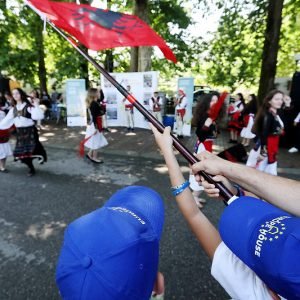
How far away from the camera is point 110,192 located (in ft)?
17.0

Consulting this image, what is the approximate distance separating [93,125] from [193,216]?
5.91m

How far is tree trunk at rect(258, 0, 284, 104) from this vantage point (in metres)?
10.3

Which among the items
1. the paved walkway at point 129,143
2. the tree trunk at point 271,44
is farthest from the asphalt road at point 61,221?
the tree trunk at point 271,44

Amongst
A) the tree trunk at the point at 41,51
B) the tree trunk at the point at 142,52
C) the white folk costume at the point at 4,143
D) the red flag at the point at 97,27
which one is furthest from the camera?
the tree trunk at the point at 41,51

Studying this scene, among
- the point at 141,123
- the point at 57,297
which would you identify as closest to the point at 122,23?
the point at 57,297

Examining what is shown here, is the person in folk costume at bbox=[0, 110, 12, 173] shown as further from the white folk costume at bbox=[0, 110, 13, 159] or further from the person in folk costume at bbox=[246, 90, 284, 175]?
the person in folk costume at bbox=[246, 90, 284, 175]

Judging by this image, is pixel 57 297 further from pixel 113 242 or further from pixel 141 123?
pixel 141 123

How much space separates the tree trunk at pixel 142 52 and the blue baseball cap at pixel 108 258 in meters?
10.4

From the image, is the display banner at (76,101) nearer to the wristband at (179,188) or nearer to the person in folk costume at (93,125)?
the person in folk costume at (93,125)

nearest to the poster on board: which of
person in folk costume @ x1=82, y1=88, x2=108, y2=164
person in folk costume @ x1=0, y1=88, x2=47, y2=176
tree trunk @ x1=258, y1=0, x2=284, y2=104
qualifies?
tree trunk @ x1=258, y1=0, x2=284, y2=104

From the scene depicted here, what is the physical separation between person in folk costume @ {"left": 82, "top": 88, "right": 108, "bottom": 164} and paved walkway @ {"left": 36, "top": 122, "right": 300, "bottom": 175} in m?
1.10

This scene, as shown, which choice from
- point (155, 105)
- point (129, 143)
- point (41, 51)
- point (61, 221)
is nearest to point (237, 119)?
point (155, 105)

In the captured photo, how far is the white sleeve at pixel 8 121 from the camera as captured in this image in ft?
19.2

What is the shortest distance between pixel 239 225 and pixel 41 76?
17987mm
